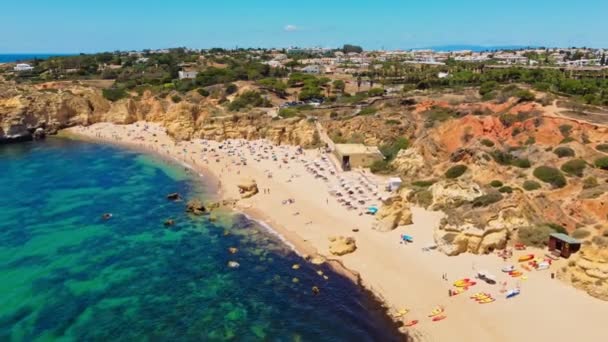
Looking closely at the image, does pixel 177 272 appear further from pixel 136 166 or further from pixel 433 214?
pixel 136 166

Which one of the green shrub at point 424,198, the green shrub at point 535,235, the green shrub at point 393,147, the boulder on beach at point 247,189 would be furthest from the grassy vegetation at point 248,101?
the green shrub at point 535,235

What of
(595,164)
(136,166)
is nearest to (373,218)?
(595,164)

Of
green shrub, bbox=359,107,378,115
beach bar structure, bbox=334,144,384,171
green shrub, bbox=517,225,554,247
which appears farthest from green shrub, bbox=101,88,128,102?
green shrub, bbox=517,225,554,247

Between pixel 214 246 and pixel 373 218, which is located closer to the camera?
pixel 214 246

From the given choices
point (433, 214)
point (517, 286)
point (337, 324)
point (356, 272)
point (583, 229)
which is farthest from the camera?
point (433, 214)

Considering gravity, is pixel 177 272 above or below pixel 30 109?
below

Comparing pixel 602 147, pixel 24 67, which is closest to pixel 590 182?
pixel 602 147
